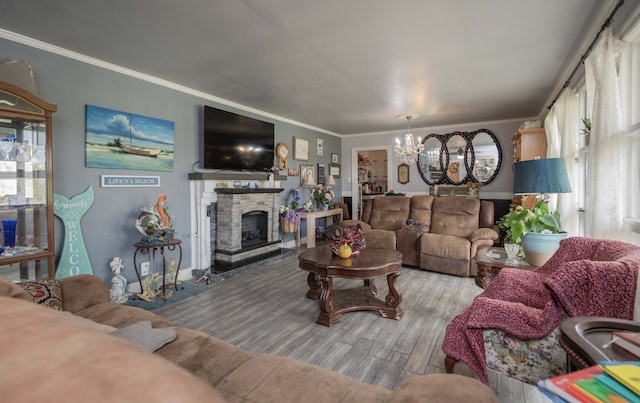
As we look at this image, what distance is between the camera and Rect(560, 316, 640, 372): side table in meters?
0.85

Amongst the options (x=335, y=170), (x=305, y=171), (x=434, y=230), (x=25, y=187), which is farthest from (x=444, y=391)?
(x=335, y=170)

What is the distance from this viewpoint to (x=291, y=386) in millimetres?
1021

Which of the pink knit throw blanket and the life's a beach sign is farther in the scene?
the life's a beach sign

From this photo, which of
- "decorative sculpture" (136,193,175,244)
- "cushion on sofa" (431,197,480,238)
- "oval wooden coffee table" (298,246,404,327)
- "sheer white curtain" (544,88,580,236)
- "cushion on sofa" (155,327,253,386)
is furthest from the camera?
"cushion on sofa" (431,197,480,238)

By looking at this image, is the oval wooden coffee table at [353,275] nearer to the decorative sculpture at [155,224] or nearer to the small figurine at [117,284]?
the decorative sculpture at [155,224]

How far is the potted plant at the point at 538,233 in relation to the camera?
2.19m

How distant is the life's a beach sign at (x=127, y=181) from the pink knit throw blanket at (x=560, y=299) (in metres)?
3.39

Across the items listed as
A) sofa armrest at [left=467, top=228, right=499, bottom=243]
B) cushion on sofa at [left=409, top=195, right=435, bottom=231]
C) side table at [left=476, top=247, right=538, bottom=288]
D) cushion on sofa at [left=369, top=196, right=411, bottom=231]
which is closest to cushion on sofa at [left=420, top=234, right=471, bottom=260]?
sofa armrest at [left=467, top=228, right=499, bottom=243]

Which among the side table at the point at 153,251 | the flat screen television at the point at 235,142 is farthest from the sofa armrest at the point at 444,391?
the flat screen television at the point at 235,142

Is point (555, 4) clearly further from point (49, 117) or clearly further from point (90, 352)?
point (49, 117)

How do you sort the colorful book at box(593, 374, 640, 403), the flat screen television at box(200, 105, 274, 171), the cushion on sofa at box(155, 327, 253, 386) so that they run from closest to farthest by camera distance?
the colorful book at box(593, 374, 640, 403) < the cushion on sofa at box(155, 327, 253, 386) < the flat screen television at box(200, 105, 274, 171)

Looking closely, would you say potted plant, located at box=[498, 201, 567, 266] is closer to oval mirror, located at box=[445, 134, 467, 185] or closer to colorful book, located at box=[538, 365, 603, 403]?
colorful book, located at box=[538, 365, 603, 403]

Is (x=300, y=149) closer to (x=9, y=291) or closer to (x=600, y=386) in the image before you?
(x=9, y=291)

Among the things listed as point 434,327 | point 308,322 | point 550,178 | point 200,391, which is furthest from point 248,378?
point 550,178
